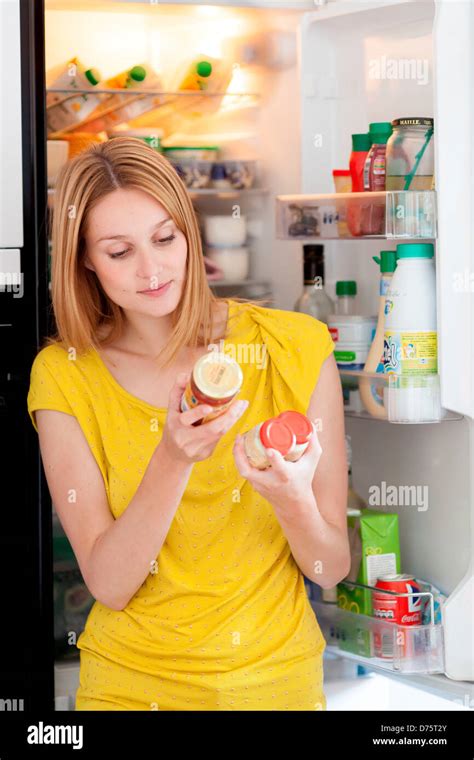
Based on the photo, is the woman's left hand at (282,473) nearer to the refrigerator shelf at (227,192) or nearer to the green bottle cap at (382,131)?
the green bottle cap at (382,131)

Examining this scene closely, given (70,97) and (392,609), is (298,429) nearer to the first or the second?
(392,609)

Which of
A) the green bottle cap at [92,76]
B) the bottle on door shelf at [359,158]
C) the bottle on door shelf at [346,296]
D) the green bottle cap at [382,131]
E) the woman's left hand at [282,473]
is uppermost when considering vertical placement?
the green bottle cap at [92,76]

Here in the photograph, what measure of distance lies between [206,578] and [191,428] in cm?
34

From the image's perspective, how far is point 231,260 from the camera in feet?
7.20

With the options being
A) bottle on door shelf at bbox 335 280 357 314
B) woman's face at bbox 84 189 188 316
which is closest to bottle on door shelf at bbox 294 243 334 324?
bottle on door shelf at bbox 335 280 357 314

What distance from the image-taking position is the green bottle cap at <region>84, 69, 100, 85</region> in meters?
1.99

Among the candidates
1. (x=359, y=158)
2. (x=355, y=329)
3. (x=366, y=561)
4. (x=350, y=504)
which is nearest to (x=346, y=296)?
(x=355, y=329)

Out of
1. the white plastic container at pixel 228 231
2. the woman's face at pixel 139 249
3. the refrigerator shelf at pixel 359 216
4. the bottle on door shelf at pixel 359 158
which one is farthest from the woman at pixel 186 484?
the white plastic container at pixel 228 231

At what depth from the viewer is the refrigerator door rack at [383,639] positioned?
1636mm

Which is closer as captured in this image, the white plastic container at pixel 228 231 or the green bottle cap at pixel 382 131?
the green bottle cap at pixel 382 131

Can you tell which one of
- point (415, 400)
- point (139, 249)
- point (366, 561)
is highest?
point (139, 249)

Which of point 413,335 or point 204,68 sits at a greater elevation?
point 204,68

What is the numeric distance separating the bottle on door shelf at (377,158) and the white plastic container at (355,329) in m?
0.22
